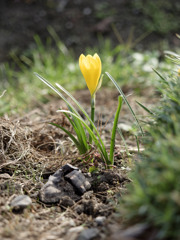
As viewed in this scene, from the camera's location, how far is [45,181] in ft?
5.79

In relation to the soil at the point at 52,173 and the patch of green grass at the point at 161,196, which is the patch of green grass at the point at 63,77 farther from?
the patch of green grass at the point at 161,196

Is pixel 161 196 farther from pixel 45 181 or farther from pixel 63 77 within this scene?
pixel 63 77

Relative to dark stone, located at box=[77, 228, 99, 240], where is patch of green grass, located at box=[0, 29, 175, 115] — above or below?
below

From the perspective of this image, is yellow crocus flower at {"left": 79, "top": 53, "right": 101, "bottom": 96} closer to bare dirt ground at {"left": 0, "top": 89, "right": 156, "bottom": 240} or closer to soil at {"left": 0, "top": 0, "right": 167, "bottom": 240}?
soil at {"left": 0, "top": 0, "right": 167, "bottom": 240}

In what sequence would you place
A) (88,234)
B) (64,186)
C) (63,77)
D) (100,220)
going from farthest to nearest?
(63,77), (64,186), (100,220), (88,234)

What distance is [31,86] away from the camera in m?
3.59

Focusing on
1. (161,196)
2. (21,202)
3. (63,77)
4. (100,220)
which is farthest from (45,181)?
(63,77)

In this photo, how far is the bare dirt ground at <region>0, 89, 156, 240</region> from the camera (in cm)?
129

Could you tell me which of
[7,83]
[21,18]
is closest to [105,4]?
[21,18]

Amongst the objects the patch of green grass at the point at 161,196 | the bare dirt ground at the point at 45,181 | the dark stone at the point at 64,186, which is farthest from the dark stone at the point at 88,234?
the dark stone at the point at 64,186

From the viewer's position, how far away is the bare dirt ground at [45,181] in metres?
1.29

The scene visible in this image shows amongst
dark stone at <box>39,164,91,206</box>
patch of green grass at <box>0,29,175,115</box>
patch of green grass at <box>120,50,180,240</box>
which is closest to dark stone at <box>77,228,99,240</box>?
patch of green grass at <box>120,50,180,240</box>

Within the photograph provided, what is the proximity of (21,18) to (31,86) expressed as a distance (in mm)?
2148

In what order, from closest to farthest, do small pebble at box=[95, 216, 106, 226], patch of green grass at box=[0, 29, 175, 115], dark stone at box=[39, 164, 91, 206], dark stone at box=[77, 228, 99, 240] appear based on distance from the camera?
dark stone at box=[77, 228, 99, 240] → small pebble at box=[95, 216, 106, 226] → dark stone at box=[39, 164, 91, 206] → patch of green grass at box=[0, 29, 175, 115]
